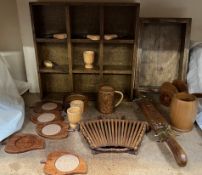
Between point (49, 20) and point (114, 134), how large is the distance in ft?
1.92

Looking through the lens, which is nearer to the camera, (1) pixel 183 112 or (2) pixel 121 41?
(1) pixel 183 112

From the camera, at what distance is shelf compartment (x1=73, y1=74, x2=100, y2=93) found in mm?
1145

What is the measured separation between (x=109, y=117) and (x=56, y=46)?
41 centimetres

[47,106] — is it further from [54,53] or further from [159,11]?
[159,11]

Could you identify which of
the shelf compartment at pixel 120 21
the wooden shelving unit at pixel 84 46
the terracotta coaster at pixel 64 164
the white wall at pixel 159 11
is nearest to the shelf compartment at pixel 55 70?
the wooden shelving unit at pixel 84 46

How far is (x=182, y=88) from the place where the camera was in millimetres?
1003

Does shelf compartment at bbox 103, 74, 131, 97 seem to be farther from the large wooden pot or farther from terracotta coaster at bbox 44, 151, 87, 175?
terracotta coaster at bbox 44, 151, 87, 175

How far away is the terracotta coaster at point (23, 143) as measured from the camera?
769 mm

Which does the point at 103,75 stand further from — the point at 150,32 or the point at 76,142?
the point at 76,142

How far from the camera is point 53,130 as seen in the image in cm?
87

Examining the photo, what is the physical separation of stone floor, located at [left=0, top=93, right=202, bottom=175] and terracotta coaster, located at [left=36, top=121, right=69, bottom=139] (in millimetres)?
20

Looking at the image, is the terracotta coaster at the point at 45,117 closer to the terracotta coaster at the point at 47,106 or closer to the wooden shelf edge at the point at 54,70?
the terracotta coaster at the point at 47,106

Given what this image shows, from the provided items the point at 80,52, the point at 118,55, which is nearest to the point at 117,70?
the point at 118,55

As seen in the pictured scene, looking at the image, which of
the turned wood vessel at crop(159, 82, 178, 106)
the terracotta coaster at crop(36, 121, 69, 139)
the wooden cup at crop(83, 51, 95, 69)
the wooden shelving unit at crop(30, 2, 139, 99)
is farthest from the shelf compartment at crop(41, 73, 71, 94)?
the turned wood vessel at crop(159, 82, 178, 106)
